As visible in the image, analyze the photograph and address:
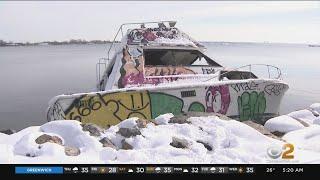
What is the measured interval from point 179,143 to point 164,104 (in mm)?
2146

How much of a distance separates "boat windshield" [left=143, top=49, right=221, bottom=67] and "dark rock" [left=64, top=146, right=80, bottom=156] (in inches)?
145

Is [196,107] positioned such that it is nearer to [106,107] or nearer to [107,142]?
[106,107]

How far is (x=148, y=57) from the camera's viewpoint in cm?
695

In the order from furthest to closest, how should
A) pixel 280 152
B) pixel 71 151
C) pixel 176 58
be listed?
pixel 176 58
pixel 71 151
pixel 280 152

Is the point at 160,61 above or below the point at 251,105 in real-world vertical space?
above

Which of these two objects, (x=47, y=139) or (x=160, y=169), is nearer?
(x=160, y=169)

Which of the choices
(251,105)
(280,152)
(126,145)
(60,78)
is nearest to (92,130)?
(126,145)

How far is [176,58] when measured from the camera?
705 centimetres

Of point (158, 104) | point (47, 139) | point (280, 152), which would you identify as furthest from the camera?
point (158, 104)

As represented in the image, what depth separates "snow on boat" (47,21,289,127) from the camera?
5.35 meters

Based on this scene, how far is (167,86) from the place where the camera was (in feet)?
18.5

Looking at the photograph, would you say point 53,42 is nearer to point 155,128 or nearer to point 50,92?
point 155,128

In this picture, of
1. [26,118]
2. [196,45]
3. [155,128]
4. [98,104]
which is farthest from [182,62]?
[155,128]

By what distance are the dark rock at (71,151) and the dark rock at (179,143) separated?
0.63 metres
